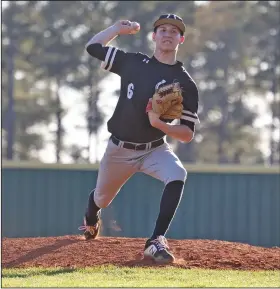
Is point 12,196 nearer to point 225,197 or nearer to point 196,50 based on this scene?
point 225,197

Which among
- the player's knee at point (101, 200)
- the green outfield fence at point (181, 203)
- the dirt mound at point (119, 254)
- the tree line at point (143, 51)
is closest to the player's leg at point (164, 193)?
the dirt mound at point (119, 254)

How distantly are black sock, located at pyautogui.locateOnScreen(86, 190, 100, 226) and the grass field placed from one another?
1185mm

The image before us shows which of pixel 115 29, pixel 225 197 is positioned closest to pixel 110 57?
pixel 115 29

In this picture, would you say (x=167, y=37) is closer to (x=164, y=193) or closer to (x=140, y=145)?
(x=140, y=145)

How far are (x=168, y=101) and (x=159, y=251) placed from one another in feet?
3.57

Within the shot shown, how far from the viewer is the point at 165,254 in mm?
6375

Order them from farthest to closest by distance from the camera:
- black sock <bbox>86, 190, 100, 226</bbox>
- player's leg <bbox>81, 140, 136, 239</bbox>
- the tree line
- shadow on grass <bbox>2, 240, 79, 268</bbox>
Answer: the tree line, black sock <bbox>86, 190, 100, 226</bbox>, player's leg <bbox>81, 140, 136, 239</bbox>, shadow on grass <bbox>2, 240, 79, 268</bbox>

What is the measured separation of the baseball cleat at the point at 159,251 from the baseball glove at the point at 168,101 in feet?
3.00

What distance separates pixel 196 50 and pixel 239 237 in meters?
18.1

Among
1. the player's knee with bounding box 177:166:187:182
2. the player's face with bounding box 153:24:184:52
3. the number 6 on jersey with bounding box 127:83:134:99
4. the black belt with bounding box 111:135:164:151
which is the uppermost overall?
the player's face with bounding box 153:24:184:52

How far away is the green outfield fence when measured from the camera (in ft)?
49.0

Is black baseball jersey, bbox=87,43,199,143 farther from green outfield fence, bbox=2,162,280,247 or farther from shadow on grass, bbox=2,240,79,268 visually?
green outfield fence, bbox=2,162,280,247

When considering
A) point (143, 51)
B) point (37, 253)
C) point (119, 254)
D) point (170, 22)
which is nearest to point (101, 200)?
point (119, 254)

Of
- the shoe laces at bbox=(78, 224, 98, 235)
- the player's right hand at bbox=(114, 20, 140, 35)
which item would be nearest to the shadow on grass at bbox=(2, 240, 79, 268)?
the shoe laces at bbox=(78, 224, 98, 235)
